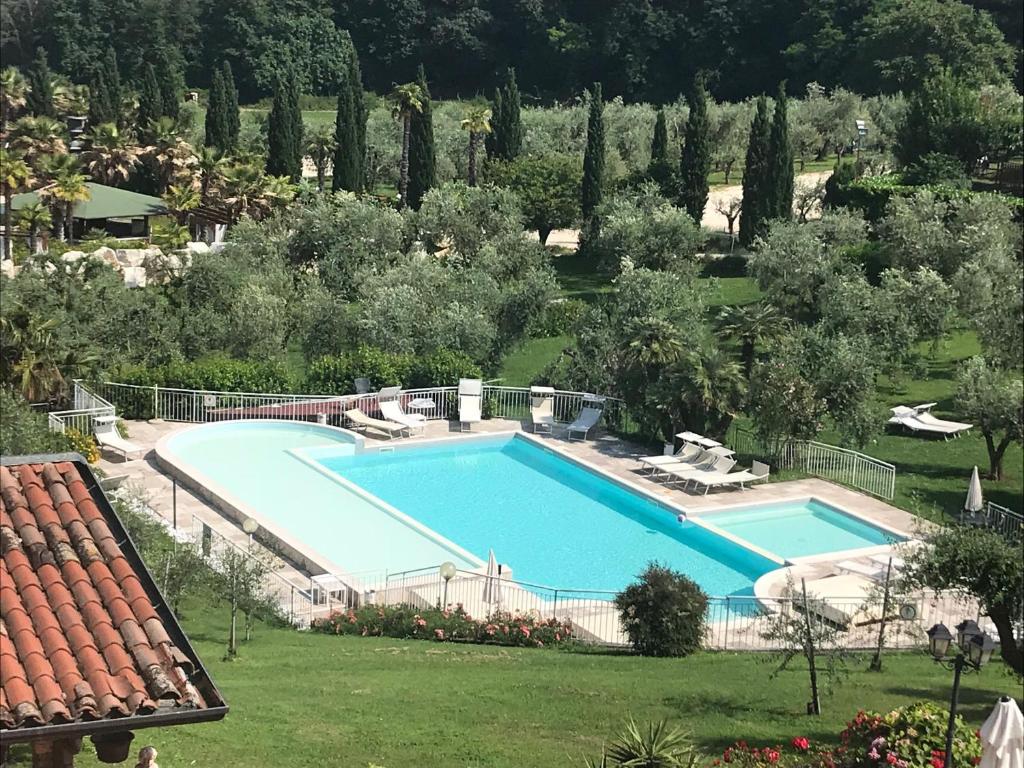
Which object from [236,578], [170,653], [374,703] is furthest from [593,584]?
[170,653]

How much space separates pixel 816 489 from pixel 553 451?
17.1ft

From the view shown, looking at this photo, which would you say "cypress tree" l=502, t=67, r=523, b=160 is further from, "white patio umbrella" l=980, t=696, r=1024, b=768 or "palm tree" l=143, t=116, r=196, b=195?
"white patio umbrella" l=980, t=696, r=1024, b=768

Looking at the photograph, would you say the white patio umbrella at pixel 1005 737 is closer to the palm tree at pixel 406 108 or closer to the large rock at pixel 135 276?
the large rock at pixel 135 276

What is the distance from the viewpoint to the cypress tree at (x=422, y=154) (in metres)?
47.4

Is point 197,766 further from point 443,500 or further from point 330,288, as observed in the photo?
point 330,288

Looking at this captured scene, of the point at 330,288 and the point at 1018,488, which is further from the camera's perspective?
the point at 330,288

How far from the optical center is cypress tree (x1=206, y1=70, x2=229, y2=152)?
51.4 metres

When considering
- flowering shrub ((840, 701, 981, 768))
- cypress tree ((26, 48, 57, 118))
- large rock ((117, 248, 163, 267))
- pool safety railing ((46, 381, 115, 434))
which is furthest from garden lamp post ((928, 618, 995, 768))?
cypress tree ((26, 48, 57, 118))

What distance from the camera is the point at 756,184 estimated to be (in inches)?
1697

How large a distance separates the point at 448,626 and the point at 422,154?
3182cm

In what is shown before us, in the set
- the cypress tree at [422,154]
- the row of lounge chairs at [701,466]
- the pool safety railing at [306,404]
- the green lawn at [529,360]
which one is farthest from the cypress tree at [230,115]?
the row of lounge chairs at [701,466]

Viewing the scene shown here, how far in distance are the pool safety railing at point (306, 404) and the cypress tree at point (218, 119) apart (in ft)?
82.9

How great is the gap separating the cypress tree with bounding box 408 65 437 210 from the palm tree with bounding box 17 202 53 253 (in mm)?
12035

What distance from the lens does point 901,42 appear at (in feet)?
225
